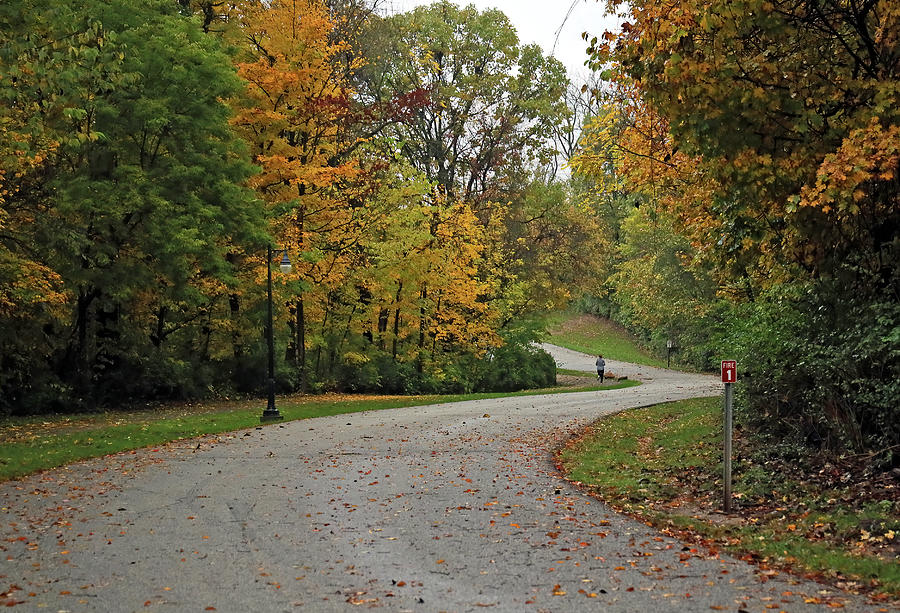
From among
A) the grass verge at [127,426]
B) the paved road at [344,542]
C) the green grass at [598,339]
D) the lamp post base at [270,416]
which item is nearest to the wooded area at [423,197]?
the grass verge at [127,426]

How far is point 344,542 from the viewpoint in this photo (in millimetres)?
8430

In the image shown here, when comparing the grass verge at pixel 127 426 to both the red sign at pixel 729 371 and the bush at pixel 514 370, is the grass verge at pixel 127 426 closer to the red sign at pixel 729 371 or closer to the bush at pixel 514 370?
the bush at pixel 514 370

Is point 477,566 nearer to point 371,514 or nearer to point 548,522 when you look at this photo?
point 548,522

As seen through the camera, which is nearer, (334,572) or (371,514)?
(334,572)

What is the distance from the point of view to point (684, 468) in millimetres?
12625

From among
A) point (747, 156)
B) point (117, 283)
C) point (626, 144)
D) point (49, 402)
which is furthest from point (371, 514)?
point (49, 402)

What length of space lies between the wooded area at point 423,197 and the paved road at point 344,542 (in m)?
4.25

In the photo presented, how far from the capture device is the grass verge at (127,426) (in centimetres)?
1516

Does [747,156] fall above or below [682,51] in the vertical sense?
below

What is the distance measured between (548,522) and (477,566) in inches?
80.3

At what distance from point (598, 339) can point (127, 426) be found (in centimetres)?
5295

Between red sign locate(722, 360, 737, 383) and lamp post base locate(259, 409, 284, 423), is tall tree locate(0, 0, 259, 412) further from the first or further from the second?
red sign locate(722, 360, 737, 383)

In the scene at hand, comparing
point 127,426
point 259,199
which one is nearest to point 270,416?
point 127,426

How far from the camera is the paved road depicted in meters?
6.51
